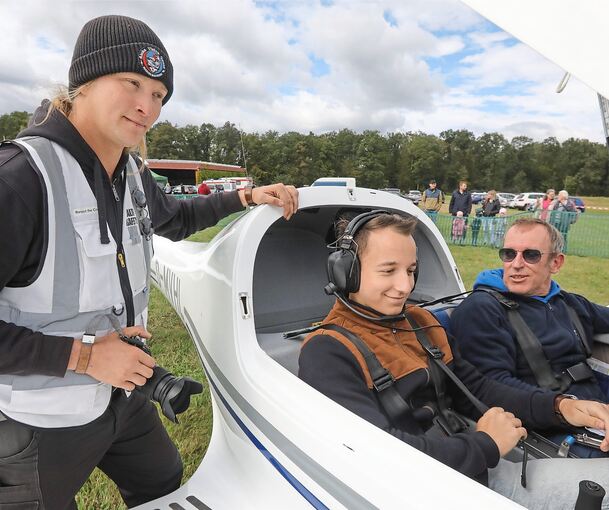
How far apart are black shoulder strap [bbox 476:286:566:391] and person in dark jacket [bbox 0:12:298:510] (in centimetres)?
148

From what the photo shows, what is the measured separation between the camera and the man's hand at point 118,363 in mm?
1112

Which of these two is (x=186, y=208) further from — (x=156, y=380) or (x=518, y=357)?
(x=518, y=357)

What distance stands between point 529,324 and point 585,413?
0.46m

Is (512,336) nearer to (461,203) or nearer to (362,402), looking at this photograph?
(362,402)

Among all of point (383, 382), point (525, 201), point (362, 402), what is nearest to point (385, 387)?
point (383, 382)

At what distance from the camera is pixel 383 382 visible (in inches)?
52.3

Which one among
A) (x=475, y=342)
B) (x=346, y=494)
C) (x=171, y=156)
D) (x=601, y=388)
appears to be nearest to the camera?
(x=346, y=494)

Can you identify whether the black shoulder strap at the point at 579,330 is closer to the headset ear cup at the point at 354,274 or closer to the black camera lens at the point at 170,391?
the headset ear cup at the point at 354,274

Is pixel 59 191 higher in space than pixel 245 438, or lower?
higher

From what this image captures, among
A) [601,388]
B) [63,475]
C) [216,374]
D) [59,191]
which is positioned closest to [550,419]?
[601,388]

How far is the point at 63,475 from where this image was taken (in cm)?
121

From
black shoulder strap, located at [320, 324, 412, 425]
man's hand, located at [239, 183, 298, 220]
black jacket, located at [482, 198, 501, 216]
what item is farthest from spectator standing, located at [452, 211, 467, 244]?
black shoulder strap, located at [320, 324, 412, 425]

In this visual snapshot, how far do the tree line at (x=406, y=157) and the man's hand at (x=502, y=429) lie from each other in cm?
5931

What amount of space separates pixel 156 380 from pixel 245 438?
0.48 meters
